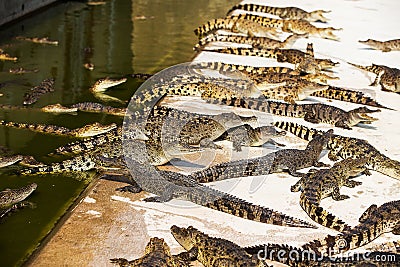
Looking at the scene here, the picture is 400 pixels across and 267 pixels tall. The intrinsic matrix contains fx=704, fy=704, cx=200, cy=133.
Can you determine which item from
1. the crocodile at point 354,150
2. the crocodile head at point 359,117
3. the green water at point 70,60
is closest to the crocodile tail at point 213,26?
the green water at point 70,60

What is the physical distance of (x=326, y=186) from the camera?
552cm

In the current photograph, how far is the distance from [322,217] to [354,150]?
1491 millimetres

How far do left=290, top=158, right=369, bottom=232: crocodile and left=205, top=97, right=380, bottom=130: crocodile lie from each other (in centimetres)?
127

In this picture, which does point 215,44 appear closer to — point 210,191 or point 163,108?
point 163,108

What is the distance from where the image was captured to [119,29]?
468 inches

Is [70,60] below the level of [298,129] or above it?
below

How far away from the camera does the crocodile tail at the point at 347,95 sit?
26.8 ft

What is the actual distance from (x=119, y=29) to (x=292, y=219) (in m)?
7.52

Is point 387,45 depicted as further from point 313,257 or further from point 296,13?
point 313,257

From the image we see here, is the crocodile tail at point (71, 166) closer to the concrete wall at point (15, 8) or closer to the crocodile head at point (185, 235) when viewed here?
the crocodile head at point (185, 235)

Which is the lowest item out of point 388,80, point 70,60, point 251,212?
point 70,60

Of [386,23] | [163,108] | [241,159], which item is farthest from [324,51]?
[241,159]

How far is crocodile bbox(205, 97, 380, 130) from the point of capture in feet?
24.0

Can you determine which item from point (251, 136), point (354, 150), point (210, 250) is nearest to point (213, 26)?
point (251, 136)
